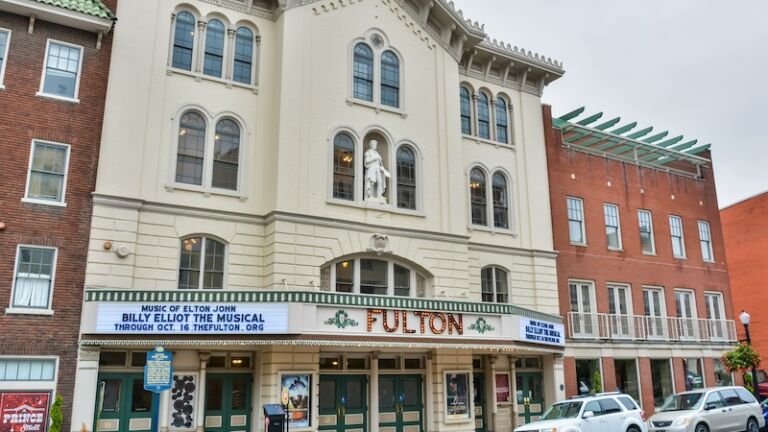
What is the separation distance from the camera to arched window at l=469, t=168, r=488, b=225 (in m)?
27.4

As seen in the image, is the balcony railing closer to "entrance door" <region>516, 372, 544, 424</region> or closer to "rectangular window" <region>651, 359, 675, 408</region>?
"rectangular window" <region>651, 359, 675, 408</region>

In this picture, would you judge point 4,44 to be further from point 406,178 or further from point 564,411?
point 564,411

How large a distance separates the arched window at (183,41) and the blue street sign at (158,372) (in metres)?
10.8

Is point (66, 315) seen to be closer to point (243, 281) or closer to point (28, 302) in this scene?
point (28, 302)

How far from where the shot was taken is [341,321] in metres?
19.7

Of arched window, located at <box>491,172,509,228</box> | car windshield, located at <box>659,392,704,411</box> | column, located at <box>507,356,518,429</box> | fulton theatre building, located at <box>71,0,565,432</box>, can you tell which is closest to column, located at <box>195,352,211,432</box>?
fulton theatre building, located at <box>71,0,565,432</box>

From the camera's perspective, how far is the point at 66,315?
18672 millimetres

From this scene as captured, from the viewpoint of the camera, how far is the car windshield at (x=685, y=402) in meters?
22.2

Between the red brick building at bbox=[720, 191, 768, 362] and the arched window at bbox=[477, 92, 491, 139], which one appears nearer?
the arched window at bbox=[477, 92, 491, 139]

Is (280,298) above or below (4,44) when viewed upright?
below

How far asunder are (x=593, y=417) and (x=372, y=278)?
8.45m

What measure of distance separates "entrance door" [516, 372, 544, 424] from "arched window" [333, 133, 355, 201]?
1049cm

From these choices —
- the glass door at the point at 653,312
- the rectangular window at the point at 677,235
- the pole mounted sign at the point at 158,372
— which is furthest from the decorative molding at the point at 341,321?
the rectangular window at the point at 677,235

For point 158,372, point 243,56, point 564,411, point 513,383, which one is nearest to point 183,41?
point 243,56
